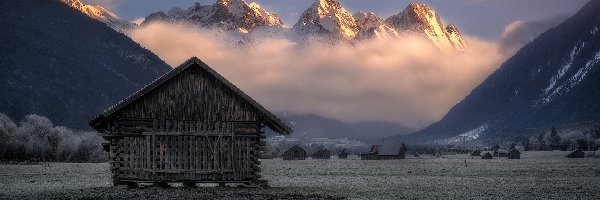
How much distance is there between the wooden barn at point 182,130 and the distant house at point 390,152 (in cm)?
11505

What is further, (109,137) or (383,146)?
(383,146)

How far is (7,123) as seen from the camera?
107 meters

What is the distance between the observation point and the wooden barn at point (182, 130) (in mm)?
30109

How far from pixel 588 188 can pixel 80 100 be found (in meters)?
182

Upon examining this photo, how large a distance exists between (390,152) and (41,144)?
77542 millimetres

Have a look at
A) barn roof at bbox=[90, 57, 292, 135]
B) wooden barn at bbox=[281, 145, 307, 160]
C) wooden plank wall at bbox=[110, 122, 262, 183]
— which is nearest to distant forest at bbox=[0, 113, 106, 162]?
wooden barn at bbox=[281, 145, 307, 160]

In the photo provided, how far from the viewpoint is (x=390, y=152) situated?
144375mm

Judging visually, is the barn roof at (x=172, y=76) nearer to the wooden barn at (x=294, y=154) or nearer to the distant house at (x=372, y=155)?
the distant house at (x=372, y=155)

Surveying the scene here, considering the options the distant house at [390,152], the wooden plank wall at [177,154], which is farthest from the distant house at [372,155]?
the wooden plank wall at [177,154]

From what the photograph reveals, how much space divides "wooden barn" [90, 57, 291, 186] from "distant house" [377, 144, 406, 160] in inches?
4530

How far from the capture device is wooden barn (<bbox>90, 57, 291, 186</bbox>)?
30109 millimetres

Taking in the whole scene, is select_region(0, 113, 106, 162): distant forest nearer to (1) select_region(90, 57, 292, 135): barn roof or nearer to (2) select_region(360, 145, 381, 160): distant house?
(2) select_region(360, 145, 381, 160): distant house

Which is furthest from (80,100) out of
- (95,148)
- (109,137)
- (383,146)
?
(109,137)

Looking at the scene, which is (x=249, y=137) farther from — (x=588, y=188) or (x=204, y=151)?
(x=588, y=188)
